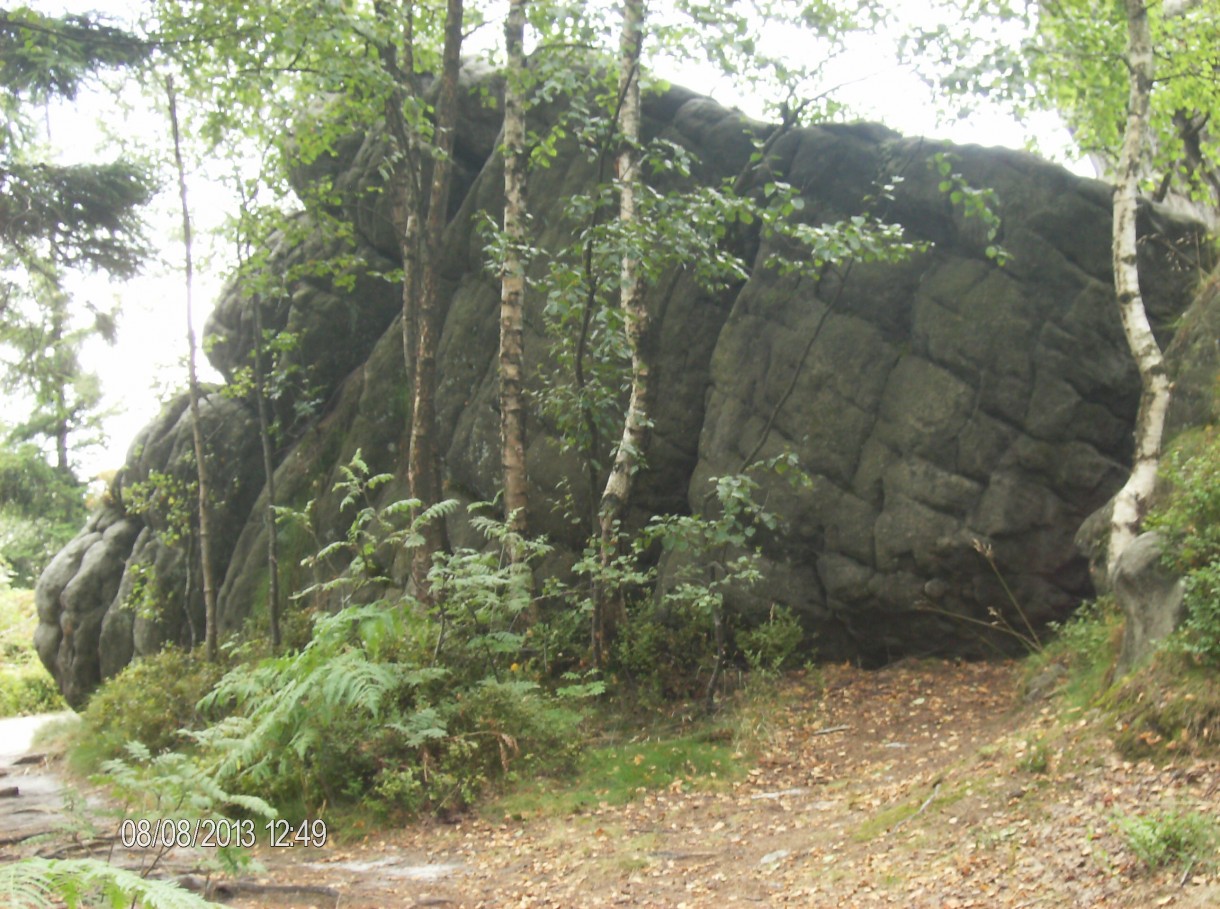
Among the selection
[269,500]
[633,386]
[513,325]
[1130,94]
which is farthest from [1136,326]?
[269,500]

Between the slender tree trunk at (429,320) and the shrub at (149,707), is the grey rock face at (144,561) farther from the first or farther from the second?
the slender tree trunk at (429,320)

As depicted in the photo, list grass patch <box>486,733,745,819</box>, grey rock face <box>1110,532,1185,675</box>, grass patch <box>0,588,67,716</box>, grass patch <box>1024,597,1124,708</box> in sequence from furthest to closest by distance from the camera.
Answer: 1. grass patch <box>0,588,67,716</box>
2. grass patch <box>486,733,745,819</box>
3. grass patch <box>1024,597,1124,708</box>
4. grey rock face <box>1110,532,1185,675</box>

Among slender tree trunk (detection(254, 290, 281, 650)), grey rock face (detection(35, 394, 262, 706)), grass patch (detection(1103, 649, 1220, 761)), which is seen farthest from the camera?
grey rock face (detection(35, 394, 262, 706))

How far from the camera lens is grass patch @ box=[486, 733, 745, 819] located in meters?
8.51

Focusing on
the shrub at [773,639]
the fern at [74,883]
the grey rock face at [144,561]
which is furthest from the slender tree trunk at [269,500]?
the fern at [74,883]

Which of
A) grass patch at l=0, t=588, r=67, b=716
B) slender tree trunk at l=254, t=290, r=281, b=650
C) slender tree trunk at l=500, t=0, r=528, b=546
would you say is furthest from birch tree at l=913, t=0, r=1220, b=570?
grass patch at l=0, t=588, r=67, b=716

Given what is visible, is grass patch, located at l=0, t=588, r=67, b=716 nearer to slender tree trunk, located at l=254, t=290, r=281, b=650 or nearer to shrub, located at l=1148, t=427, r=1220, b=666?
slender tree trunk, located at l=254, t=290, r=281, b=650

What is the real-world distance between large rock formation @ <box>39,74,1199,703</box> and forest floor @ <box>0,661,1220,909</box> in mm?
2225

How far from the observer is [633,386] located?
39.1 ft

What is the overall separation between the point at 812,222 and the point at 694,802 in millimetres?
8155

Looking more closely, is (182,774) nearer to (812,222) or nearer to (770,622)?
(770,622)
